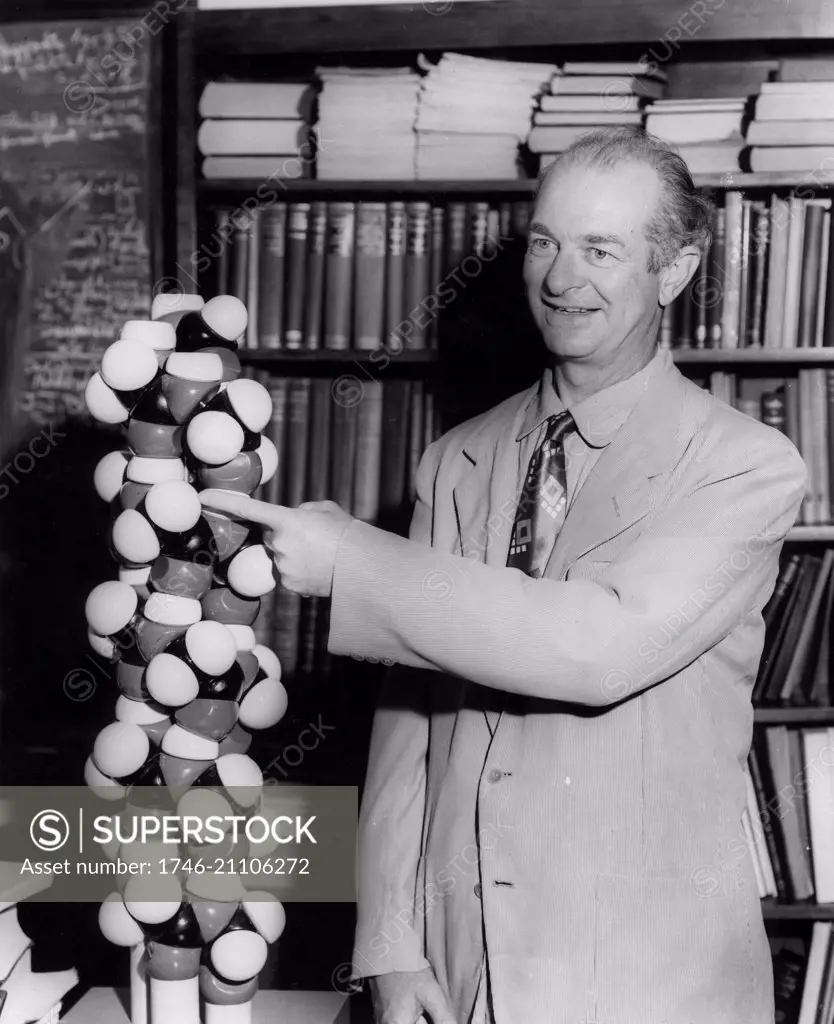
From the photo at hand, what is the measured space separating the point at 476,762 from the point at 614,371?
1.76 ft

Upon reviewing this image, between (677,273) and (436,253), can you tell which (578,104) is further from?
(677,273)

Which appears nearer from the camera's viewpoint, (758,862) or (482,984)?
(482,984)

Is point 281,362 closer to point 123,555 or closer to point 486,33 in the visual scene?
point 486,33

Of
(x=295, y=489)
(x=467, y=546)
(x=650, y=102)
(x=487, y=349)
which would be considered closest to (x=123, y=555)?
(x=467, y=546)

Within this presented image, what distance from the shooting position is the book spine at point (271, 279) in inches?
83.4

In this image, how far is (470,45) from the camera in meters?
2.03

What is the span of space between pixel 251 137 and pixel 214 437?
1.15 m

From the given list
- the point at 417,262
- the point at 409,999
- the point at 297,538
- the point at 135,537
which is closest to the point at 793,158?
the point at 417,262

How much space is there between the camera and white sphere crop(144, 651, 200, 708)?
3.92 ft

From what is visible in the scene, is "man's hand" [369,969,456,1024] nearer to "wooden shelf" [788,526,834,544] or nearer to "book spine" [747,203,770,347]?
"wooden shelf" [788,526,834,544]

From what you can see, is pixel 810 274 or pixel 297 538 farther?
pixel 810 274

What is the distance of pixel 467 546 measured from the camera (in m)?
1.50

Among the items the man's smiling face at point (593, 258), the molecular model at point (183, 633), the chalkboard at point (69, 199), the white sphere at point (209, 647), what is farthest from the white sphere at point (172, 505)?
the chalkboard at point (69, 199)

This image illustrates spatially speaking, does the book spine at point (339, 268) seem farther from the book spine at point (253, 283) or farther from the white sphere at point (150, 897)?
the white sphere at point (150, 897)
